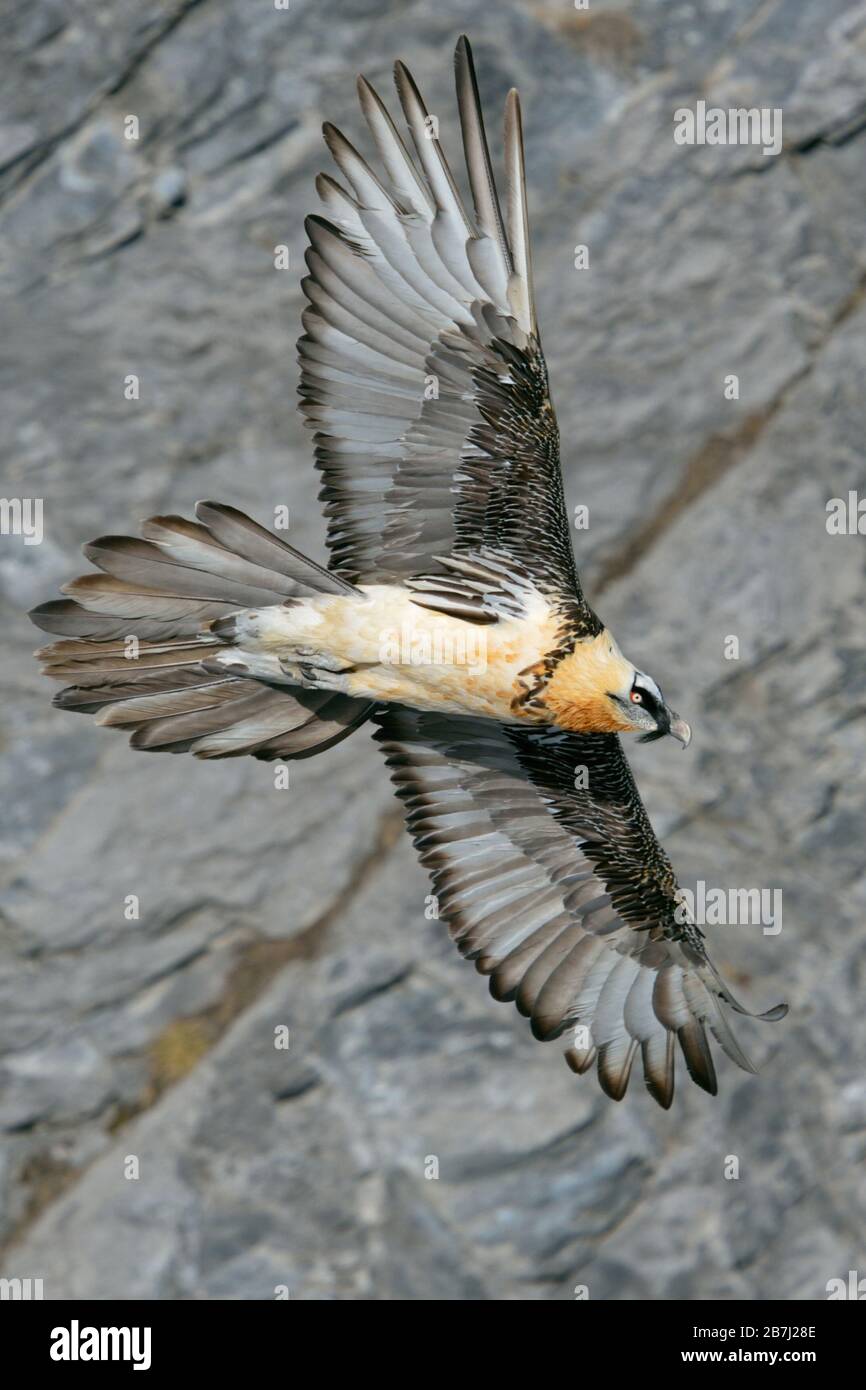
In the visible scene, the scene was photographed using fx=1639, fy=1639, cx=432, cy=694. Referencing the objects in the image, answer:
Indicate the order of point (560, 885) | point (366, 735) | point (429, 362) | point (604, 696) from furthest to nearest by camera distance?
point (366, 735)
point (560, 885)
point (429, 362)
point (604, 696)

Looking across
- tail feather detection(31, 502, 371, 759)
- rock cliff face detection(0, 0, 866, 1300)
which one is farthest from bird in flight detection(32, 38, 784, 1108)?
rock cliff face detection(0, 0, 866, 1300)

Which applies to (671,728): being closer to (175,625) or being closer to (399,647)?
(399,647)

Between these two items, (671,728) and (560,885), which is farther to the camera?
(560,885)

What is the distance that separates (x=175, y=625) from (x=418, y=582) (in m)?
1.28

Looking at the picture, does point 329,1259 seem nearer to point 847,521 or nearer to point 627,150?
point 847,521

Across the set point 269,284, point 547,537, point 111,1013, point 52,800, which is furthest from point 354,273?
point 111,1013

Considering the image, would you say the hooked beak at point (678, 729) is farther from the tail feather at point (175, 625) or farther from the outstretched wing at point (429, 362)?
the tail feather at point (175, 625)

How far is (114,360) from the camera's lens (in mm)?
15695

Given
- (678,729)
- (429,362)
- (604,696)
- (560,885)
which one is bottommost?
(560,885)

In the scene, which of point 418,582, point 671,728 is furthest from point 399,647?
point 671,728

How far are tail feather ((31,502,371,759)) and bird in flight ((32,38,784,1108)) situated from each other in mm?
11

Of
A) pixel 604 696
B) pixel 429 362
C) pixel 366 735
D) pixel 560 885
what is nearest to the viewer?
pixel 604 696

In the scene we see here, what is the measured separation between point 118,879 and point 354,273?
29.1 ft

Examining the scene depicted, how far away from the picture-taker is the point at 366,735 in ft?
53.8
